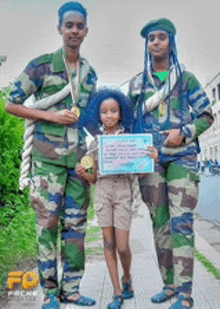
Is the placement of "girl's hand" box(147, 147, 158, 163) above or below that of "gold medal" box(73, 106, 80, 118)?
below

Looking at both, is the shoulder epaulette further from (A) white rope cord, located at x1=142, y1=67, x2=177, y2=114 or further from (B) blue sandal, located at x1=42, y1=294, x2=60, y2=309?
(B) blue sandal, located at x1=42, y1=294, x2=60, y2=309

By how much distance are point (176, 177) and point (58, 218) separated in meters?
1.03

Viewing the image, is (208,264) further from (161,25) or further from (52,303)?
(161,25)

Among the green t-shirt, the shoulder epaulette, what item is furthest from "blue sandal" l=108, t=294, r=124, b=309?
the shoulder epaulette

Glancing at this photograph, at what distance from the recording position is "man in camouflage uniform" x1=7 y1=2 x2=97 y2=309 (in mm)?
4473

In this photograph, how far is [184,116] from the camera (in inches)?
176

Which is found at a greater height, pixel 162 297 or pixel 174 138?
pixel 174 138

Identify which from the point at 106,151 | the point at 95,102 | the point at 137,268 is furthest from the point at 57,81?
the point at 137,268

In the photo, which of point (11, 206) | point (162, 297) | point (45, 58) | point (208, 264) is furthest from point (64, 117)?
point (208, 264)

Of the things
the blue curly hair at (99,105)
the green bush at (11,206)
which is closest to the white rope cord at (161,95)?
the blue curly hair at (99,105)

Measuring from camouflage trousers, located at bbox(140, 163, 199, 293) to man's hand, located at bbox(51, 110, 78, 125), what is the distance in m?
0.76

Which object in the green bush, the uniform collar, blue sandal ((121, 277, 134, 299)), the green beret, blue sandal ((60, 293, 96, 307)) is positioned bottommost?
blue sandal ((60, 293, 96, 307))

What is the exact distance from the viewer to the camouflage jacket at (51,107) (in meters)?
4.49

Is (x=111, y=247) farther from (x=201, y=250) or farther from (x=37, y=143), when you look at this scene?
(x=201, y=250)
